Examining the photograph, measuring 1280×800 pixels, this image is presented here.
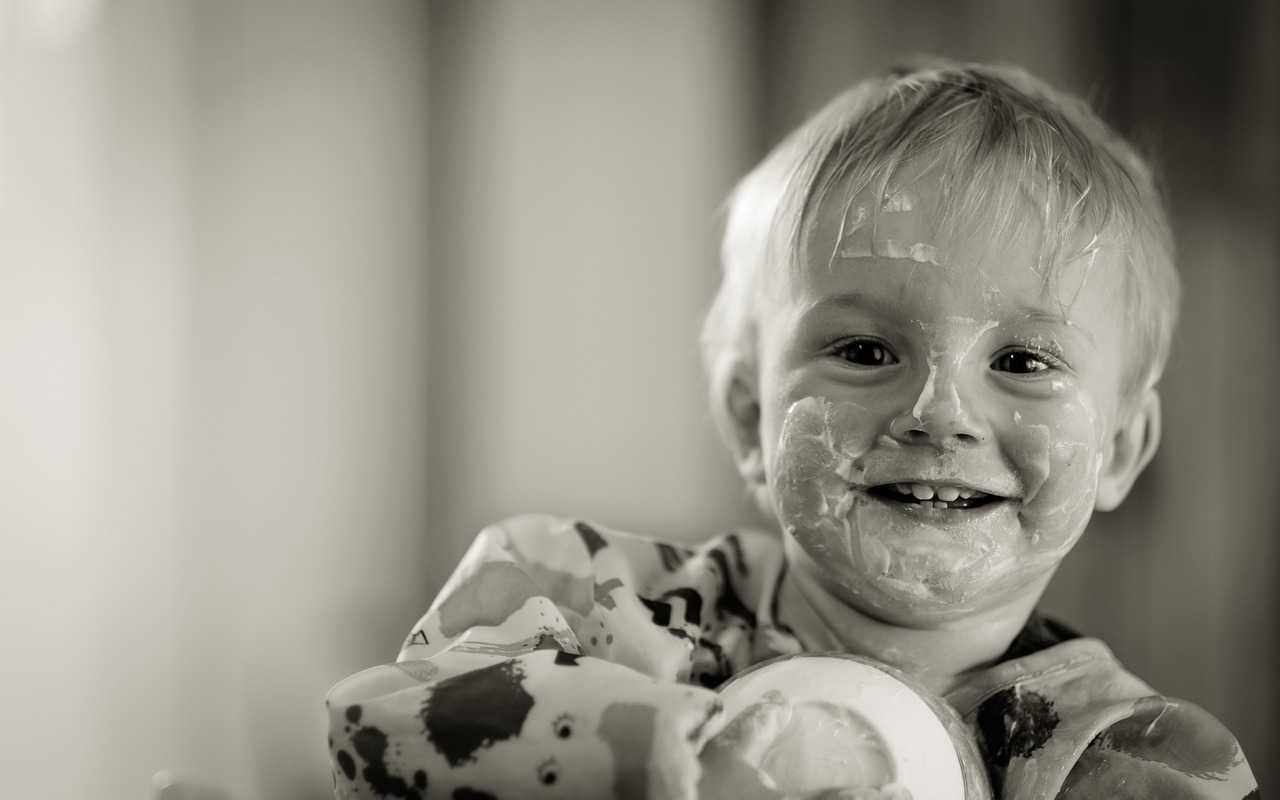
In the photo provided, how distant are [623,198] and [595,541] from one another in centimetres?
106

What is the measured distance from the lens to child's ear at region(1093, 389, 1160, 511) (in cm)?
81

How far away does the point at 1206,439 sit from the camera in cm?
145

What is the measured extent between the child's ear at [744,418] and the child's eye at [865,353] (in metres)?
0.12

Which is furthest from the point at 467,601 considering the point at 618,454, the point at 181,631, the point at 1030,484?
the point at 618,454

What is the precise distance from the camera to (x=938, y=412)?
2.24 feet

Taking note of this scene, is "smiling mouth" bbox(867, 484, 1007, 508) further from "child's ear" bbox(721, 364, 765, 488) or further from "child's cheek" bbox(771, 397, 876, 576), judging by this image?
"child's ear" bbox(721, 364, 765, 488)

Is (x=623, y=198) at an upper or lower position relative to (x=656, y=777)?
upper

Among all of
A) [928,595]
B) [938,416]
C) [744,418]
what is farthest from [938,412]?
[744,418]

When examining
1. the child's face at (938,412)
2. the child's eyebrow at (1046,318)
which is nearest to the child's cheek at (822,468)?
the child's face at (938,412)

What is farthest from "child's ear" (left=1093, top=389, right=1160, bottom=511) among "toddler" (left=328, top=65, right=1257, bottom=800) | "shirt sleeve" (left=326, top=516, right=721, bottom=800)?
"shirt sleeve" (left=326, top=516, right=721, bottom=800)

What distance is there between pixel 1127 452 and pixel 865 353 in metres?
0.23

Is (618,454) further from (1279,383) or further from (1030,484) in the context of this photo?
(1030,484)

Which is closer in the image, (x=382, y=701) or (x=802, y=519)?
(x=382, y=701)

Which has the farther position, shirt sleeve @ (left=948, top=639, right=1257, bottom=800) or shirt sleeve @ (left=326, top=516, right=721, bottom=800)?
shirt sleeve @ (left=948, top=639, right=1257, bottom=800)
